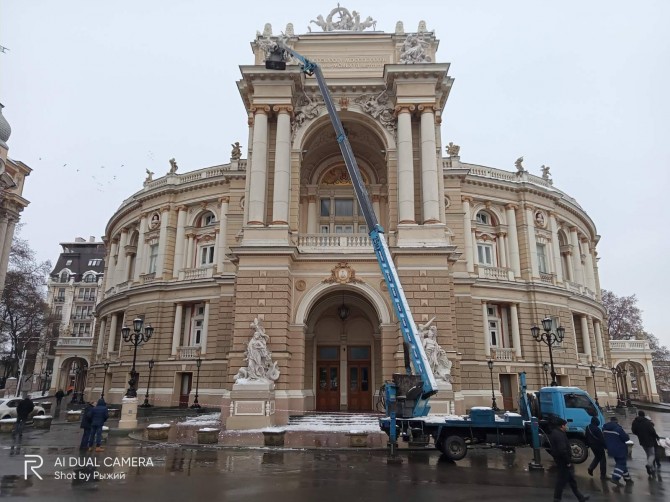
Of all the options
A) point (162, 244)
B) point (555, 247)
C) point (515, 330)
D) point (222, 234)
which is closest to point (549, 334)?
point (515, 330)

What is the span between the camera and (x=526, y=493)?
32.9 ft

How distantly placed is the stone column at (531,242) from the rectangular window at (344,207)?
585 inches

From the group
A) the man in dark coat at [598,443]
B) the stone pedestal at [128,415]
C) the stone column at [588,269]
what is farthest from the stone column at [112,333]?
the stone column at [588,269]

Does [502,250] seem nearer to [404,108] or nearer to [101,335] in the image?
[404,108]

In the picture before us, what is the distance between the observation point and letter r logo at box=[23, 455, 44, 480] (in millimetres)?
11533

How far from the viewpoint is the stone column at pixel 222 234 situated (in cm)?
3522

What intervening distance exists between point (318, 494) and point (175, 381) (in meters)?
27.2

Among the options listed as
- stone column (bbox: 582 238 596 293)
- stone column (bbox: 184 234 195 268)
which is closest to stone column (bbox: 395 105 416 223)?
stone column (bbox: 184 234 195 268)

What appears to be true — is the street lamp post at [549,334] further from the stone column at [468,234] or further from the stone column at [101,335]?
the stone column at [101,335]

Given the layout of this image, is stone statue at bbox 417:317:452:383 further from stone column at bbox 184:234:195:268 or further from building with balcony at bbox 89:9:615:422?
stone column at bbox 184:234:195:268

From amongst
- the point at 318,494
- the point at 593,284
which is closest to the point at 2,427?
the point at 318,494

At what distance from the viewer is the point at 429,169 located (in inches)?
984

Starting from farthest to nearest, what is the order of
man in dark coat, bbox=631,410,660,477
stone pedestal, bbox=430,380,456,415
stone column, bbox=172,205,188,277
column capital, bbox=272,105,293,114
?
stone column, bbox=172,205,188,277
column capital, bbox=272,105,293,114
stone pedestal, bbox=430,380,456,415
man in dark coat, bbox=631,410,660,477

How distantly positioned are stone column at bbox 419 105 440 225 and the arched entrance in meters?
6.13
